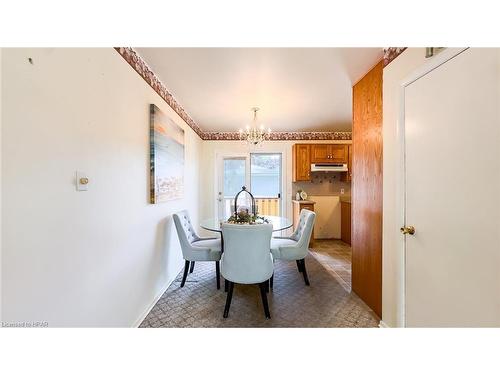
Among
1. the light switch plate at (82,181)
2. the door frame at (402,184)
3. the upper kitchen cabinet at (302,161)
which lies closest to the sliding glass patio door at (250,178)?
the upper kitchen cabinet at (302,161)

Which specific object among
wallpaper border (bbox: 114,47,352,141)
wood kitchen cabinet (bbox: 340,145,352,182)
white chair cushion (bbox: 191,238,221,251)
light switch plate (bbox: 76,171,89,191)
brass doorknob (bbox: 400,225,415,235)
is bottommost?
white chair cushion (bbox: 191,238,221,251)

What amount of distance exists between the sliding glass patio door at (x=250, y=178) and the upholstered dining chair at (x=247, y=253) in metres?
2.62

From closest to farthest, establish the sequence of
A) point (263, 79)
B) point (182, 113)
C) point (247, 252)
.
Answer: point (247, 252)
point (263, 79)
point (182, 113)

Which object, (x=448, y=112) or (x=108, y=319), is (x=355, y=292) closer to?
(x=448, y=112)

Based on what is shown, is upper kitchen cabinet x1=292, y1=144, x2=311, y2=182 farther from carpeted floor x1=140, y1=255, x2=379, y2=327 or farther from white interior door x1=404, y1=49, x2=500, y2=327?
white interior door x1=404, y1=49, x2=500, y2=327

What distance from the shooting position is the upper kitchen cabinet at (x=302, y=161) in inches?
168

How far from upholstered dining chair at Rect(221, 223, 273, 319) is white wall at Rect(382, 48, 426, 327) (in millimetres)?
964

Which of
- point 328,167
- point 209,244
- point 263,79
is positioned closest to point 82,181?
point 209,244

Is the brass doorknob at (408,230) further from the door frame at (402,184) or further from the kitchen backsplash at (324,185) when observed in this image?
the kitchen backsplash at (324,185)

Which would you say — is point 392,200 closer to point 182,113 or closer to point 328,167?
point 328,167

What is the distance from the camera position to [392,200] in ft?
5.17

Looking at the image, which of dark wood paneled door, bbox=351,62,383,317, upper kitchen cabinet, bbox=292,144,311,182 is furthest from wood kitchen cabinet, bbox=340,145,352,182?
dark wood paneled door, bbox=351,62,383,317

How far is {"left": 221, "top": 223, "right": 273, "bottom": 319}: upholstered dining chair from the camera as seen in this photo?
171cm

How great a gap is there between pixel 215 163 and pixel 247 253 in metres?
3.00
